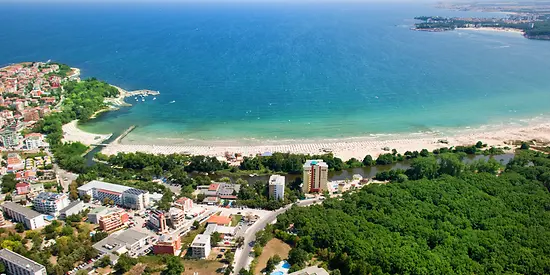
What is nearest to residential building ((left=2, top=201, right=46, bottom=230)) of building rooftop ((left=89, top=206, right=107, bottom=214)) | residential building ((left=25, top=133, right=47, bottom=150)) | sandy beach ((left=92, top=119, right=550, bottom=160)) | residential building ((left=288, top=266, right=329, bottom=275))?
building rooftop ((left=89, top=206, right=107, bottom=214))

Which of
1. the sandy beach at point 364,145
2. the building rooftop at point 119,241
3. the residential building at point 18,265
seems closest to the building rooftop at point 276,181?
the sandy beach at point 364,145

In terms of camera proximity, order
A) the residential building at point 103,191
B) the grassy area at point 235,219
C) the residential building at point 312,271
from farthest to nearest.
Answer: the residential building at point 103,191 → the grassy area at point 235,219 → the residential building at point 312,271

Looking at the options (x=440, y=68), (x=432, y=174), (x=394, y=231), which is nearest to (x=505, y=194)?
(x=432, y=174)

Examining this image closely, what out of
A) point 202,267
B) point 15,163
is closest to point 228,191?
point 202,267

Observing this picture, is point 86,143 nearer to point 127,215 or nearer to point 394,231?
point 127,215

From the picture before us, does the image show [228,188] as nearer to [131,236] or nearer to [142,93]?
[131,236]

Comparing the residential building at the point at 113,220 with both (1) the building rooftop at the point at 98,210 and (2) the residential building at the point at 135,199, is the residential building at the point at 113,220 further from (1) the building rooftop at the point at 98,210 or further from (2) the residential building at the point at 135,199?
(2) the residential building at the point at 135,199
